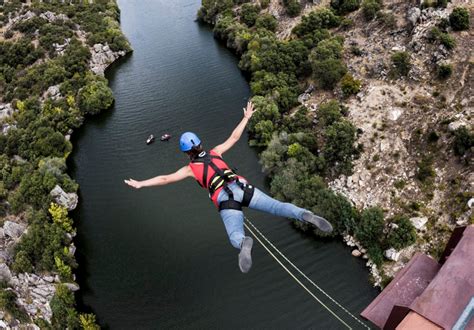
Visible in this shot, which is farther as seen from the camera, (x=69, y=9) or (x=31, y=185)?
(x=69, y=9)

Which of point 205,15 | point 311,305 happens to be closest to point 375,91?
point 311,305

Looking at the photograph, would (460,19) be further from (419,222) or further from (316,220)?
(316,220)

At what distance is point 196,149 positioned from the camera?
11859mm

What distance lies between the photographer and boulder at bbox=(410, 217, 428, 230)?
30.0 m

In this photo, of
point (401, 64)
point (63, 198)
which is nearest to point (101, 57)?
point (63, 198)

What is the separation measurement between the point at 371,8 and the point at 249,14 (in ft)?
67.3

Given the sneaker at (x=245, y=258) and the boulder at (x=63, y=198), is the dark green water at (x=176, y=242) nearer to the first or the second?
the boulder at (x=63, y=198)

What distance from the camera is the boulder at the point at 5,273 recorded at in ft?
98.9

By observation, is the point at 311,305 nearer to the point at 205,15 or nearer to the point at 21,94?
the point at 21,94

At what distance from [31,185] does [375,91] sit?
3420 centimetres

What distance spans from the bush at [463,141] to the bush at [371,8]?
2028 centimetres

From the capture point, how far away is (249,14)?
61.1 m

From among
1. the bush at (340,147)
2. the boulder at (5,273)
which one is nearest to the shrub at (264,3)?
the bush at (340,147)

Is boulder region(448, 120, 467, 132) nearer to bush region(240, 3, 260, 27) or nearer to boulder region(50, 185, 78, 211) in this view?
boulder region(50, 185, 78, 211)
